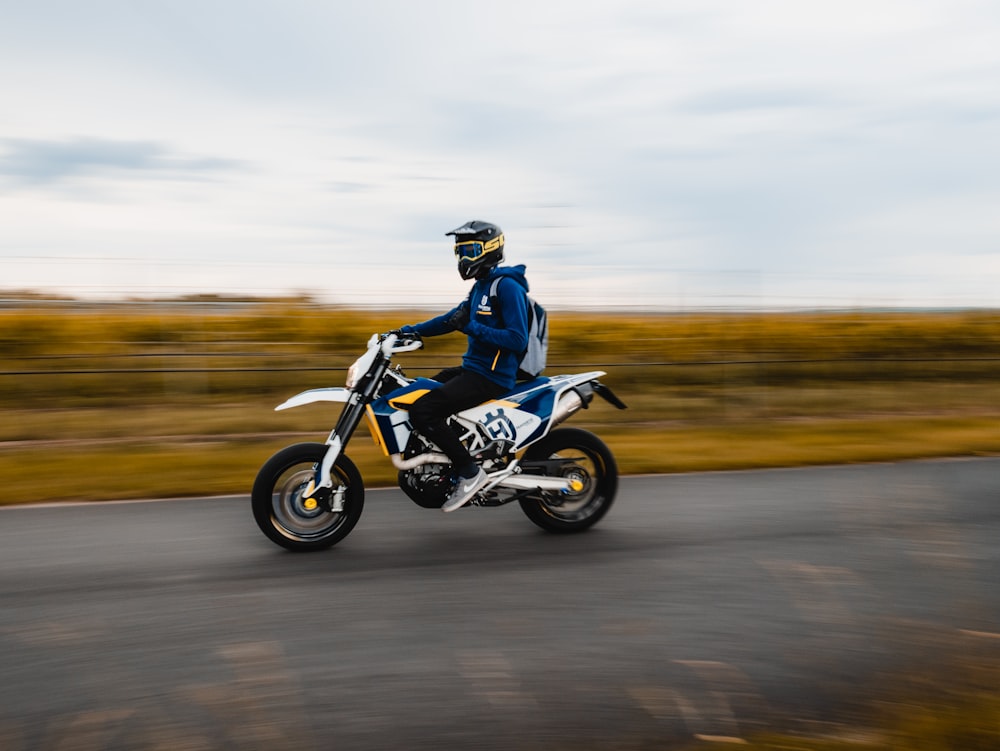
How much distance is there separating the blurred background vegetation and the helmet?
3121mm

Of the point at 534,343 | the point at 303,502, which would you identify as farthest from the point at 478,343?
the point at 303,502

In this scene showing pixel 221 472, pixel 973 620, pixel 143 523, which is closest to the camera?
pixel 973 620

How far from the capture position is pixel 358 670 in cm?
416

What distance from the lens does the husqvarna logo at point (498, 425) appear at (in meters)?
6.36

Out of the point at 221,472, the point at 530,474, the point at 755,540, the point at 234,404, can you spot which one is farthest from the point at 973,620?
the point at 234,404

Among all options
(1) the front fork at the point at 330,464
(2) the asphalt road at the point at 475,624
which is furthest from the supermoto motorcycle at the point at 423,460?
(2) the asphalt road at the point at 475,624

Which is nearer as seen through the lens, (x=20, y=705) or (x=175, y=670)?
(x=20, y=705)

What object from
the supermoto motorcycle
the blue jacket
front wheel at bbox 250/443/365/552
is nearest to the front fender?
the supermoto motorcycle

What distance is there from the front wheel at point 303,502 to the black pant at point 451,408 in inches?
20.6

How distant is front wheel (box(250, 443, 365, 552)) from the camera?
592 cm

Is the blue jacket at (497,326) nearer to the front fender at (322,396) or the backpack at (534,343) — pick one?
the backpack at (534,343)

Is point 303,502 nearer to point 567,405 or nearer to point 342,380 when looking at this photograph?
point 567,405

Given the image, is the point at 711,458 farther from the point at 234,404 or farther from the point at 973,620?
the point at 234,404

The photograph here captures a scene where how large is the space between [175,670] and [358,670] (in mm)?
772
